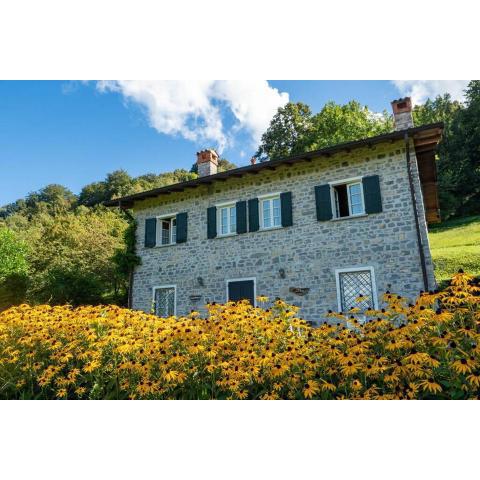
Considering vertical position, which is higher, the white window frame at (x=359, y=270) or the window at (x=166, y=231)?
the window at (x=166, y=231)

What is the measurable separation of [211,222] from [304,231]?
2965mm

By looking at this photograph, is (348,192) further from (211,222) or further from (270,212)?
(211,222)

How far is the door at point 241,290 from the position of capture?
996 cm

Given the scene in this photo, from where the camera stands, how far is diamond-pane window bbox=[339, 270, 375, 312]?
8586mm

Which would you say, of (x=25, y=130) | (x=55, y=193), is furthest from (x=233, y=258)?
(x=55, y=193)

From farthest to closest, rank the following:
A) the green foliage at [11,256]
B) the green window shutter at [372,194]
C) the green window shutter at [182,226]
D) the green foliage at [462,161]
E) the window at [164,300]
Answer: the green foliage at [462,161]
the green foliage at [11,256]
the green window shutter at [182,226]
the window at [164,300]
the green window shutter at [372,194]

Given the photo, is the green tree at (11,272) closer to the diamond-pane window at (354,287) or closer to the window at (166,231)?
the window at (166,231)

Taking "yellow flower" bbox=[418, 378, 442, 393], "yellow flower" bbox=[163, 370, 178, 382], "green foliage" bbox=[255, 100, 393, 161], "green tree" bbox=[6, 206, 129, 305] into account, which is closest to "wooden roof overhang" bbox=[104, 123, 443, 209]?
"green tree" bbox=[6, 206, 129, 305]

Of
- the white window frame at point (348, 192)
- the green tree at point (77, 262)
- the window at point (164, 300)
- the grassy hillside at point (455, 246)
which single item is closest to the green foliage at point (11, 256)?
the green tree at point (77, 262)

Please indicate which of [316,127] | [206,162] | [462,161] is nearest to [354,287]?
[206,162]

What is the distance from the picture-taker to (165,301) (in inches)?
454

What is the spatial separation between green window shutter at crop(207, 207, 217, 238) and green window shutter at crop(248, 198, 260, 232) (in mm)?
1167

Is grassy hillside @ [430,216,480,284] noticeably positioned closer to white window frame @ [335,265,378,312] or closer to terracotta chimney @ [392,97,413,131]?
terracotta chimney @ [392,97,413,131]
